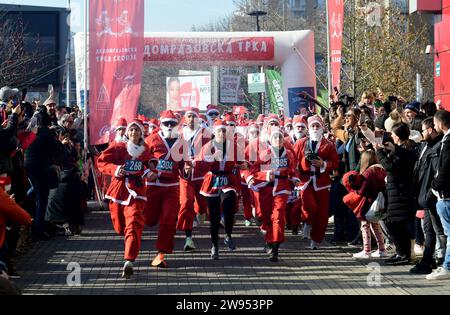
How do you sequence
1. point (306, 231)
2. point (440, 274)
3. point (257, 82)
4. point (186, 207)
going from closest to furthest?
1. point (440, 274)
2. point (186, 207)
3. point (306, 231)
4. point (257, 82)

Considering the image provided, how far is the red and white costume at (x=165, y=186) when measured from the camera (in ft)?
38.4

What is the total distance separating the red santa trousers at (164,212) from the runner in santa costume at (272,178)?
1285mm

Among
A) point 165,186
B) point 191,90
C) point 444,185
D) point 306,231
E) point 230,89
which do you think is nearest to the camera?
point 444,185

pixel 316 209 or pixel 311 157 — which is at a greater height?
pixel 311 157

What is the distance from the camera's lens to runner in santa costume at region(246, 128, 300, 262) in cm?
1241

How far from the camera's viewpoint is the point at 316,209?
13.4m

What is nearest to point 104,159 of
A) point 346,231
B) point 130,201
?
point 130,201

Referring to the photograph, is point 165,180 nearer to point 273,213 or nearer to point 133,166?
point 133,166

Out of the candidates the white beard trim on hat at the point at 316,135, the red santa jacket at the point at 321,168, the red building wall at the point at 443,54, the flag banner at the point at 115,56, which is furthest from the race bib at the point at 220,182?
the red building wall at the point at 443,54

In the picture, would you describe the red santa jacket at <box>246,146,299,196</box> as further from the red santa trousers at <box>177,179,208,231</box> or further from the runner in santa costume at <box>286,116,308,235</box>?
the runner in santa costume at <box>286,116,308,235</box>

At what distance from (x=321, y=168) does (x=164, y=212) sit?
8.71ft

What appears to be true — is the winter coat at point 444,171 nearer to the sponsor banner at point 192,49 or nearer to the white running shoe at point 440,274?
the white running shoe at point 440,274

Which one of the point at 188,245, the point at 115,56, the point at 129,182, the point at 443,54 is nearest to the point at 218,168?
the point at 188,245
